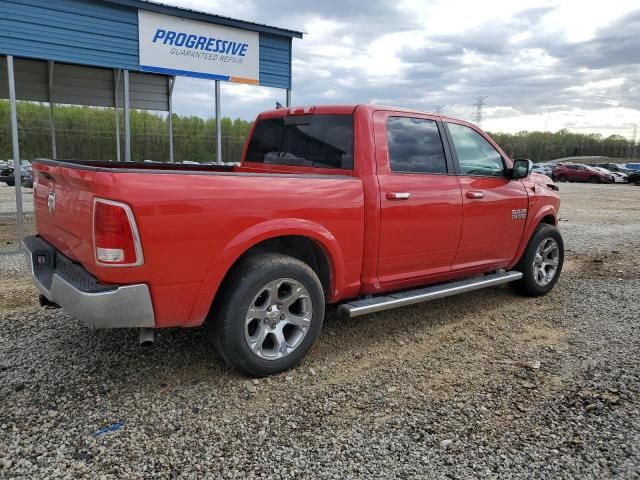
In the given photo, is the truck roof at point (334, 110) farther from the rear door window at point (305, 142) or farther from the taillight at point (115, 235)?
the taillight at point (115, 235)

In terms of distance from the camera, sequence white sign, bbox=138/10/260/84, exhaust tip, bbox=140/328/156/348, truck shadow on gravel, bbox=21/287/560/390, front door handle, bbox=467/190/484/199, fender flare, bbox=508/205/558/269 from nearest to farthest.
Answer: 1. exhaust tip, bbox=140/328/156/348
2. truck shadow on gravel, bbox=21/287/560/390
3. front door handle, bbox=467/190/484/199
4. fender flare, bbox=508/205/558/269
5. white sign, bbox=138/10/260/84

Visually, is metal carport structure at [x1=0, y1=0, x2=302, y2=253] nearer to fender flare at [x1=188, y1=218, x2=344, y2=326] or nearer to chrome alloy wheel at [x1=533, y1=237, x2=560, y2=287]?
fender flare at [x1=188, y1=218, x2=344, y2=326]

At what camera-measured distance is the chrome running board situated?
3811 millimetres

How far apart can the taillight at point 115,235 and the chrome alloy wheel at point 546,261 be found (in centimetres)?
435

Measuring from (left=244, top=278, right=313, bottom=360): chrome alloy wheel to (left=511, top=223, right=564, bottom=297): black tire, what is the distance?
298cm

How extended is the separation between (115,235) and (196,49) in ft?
22.4

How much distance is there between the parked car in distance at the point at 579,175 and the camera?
1443 inches

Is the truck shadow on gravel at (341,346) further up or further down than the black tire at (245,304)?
further down

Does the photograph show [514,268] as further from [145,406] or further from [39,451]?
[39,451]

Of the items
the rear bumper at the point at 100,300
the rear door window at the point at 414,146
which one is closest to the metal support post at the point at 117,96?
the rear door window at the point at 414,146

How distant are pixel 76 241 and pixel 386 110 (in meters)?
2.57

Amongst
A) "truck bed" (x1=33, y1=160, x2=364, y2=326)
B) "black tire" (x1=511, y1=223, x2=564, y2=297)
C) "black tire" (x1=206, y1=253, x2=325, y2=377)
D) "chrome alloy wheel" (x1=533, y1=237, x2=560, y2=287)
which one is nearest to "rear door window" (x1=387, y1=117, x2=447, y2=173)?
"truck bed" (x1=33, y1=160, x2=364, y2=326)

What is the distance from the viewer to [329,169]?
411 cm

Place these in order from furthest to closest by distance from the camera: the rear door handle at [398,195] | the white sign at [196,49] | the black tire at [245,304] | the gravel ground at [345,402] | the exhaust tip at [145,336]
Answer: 1. the white sign at [196,49]
2. the rear door handle at [398,195]
3. the black tire at [245,304]
4. the exhaust tip at [145,336]
5. the gravel ground at [345,402]
